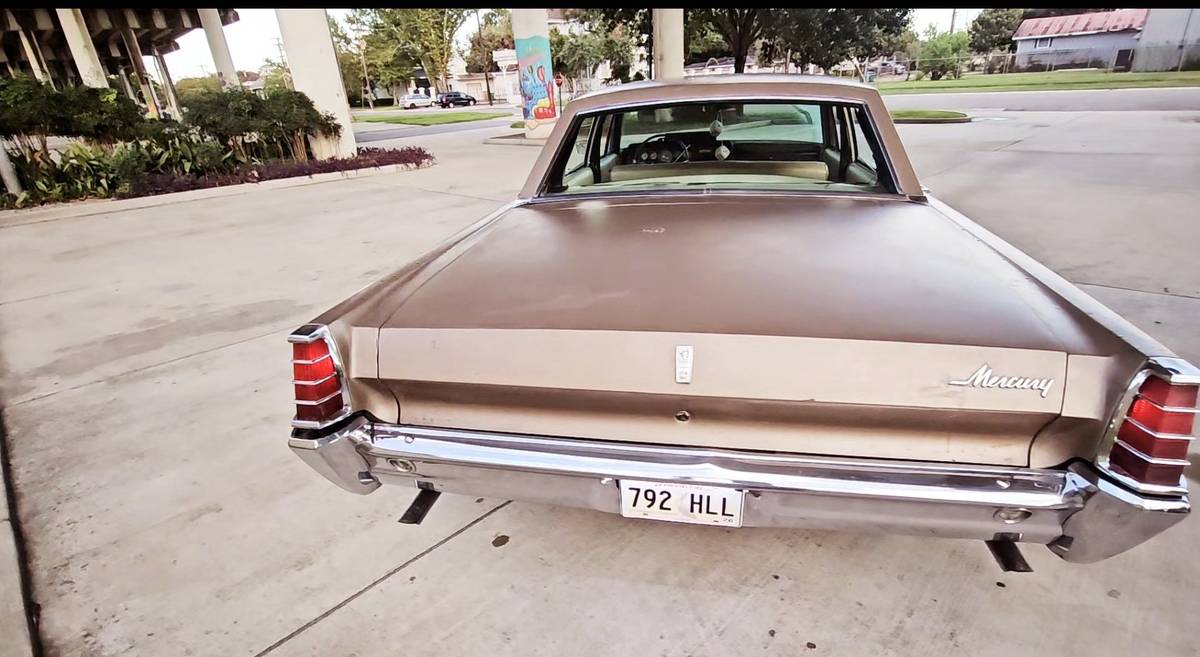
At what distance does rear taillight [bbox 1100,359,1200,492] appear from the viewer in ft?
4.42

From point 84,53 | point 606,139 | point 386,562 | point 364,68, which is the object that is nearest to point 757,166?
point 606,139

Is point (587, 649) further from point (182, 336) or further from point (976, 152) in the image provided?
point (976, 152)

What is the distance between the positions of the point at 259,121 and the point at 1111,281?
495 inches

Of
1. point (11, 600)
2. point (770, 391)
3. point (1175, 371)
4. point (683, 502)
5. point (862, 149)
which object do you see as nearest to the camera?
point (1175, 371)

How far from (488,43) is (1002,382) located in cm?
6672

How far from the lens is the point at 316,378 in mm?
1737

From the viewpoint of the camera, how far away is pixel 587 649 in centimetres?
183

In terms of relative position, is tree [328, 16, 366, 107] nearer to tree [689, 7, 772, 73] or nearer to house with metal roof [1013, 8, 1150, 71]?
tree [689, 7, 772, 73]

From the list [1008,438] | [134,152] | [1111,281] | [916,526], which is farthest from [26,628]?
[134,152]

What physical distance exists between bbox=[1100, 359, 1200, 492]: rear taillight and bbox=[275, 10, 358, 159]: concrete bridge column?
1319cm

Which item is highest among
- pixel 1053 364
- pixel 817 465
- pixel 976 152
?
pixel 1053 364

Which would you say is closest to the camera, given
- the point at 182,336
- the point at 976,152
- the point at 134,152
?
the point at 182,336

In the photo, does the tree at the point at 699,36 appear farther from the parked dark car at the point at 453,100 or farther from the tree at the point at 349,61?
the tree at the point at 349,61

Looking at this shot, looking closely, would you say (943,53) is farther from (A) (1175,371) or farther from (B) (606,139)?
(A) (1175,371)
